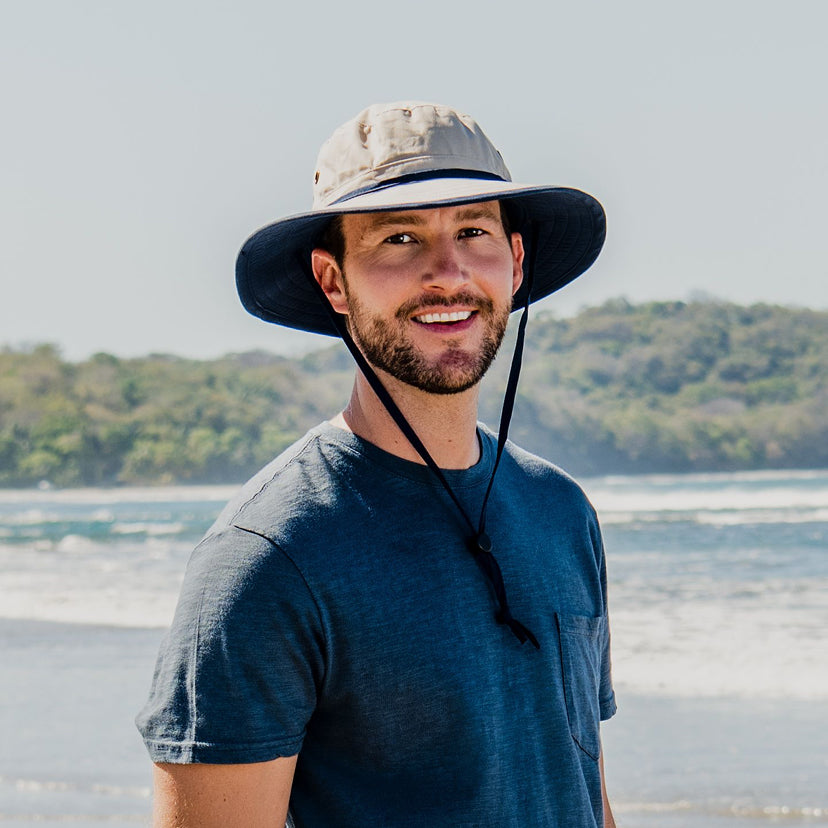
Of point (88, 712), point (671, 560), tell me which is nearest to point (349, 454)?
point (88, 712)

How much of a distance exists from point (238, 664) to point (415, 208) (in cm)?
57

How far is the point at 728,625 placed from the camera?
9.72 metres

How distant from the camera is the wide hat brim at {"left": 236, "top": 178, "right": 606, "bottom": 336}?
149 cm

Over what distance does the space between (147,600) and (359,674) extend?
11.3 m

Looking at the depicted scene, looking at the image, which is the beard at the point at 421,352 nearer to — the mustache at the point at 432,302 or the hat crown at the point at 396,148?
the mustache at the point at 432,302

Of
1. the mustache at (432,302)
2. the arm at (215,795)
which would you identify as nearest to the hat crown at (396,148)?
the mustache at (432,302)

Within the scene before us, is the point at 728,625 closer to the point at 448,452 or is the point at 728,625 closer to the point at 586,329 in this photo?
the point at 448,452

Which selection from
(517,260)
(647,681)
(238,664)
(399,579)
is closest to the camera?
(238,664)

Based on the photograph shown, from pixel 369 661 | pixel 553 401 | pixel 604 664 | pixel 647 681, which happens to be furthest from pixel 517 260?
pixel 553 401

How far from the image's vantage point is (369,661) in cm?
136

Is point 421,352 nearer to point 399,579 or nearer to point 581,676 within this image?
point 399,579

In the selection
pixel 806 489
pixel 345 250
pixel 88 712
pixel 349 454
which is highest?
pixel 345 250

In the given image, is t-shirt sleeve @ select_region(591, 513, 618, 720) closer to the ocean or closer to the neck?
the neck

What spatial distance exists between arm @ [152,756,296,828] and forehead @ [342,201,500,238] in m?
0.66
